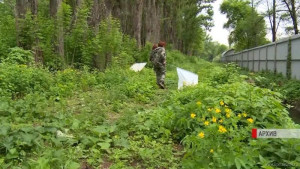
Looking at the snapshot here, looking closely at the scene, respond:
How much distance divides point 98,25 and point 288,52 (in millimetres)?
9861

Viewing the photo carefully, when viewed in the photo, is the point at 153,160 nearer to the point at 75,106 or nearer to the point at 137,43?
the point at 75,106

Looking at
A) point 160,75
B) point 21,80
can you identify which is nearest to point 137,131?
point 21,80

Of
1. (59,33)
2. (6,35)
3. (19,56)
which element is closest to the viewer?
(19,56)

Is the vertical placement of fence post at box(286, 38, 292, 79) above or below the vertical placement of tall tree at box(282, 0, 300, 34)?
below

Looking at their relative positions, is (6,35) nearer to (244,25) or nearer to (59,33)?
(59,33)


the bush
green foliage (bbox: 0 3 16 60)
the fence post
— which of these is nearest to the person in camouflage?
the bush

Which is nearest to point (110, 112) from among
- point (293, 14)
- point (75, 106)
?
point (75, 106)

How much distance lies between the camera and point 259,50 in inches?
981

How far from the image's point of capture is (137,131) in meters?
5.21

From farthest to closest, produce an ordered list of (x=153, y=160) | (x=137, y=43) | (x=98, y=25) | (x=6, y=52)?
(x=137, y=43) < (x=98, y=25) < (x=6, y=52) < (x=153, y=160)

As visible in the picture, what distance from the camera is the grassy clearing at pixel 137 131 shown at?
3.47 metres

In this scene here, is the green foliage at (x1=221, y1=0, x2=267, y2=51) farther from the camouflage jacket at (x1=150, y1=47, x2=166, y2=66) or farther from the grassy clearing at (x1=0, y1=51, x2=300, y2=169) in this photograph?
the grassy clearing at (x1=0, y1=51, x2=300, y2=169)

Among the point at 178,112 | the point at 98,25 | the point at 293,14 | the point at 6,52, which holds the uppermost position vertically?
the point at 293,14

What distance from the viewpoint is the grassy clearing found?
3475 mm
